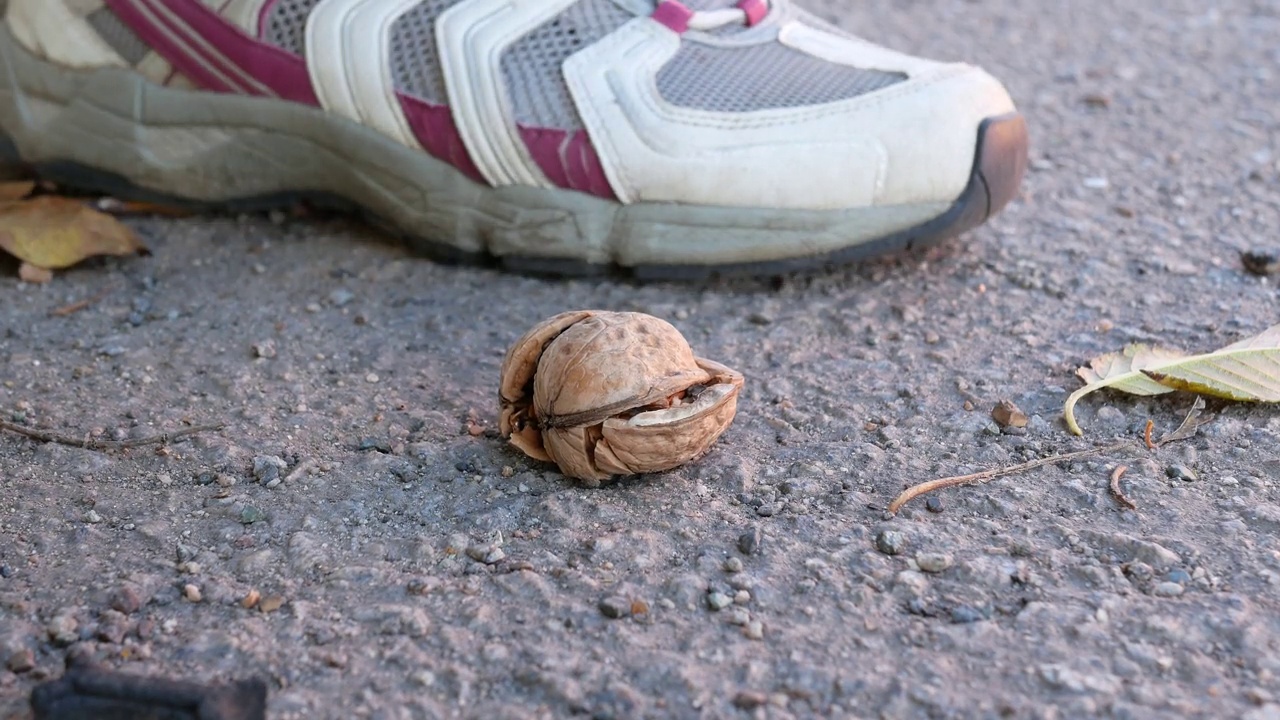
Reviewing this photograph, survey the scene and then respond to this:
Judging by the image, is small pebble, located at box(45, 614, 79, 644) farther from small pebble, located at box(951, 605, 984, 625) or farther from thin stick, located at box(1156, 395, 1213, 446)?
thin stick, located at box(1156, 395, 1213, 446)

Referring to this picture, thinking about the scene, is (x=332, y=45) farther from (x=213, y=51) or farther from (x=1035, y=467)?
(x=1035, y=467)

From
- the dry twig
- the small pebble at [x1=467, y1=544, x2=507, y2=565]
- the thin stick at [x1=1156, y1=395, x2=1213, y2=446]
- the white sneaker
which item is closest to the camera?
the small pebble at [x1=467, y1=544, x2=507, y2=565]

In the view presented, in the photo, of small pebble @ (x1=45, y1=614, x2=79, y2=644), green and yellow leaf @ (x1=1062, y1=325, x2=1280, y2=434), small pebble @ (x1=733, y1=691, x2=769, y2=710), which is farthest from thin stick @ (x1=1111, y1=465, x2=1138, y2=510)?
small pebble @ (x1=45, y1=614, x2=79, y2=644)

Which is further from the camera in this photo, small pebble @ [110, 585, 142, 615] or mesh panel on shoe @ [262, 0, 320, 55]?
mesh panel on shoe @ [262, 0, 320, 55]

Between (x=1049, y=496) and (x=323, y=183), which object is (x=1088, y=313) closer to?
(x=1049, y=496)


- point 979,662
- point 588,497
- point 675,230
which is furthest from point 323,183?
point 979,662
